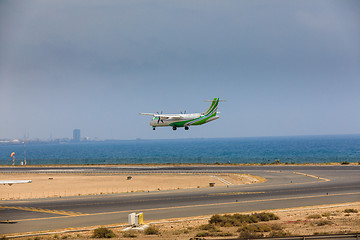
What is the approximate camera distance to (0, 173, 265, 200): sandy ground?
61266 millimetres

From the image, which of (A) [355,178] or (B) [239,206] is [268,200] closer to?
(B) [239,206]

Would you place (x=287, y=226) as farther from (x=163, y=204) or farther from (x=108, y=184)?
(x=108, y=184)

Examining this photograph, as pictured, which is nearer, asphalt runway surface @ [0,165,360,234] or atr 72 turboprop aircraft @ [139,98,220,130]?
asphalt runway surface @ [0,165,360,234]

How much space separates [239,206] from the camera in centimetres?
4556

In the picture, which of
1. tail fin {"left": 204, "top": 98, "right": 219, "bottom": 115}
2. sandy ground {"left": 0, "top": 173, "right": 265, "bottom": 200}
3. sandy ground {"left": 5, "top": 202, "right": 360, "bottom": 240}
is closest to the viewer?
sandy ground {"left": 5, "top": 202, "right": 360, "bottom": 240}

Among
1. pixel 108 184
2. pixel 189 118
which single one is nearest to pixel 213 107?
pixel 189 118

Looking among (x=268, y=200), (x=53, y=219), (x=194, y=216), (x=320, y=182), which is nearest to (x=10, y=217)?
(x=53, y=219)

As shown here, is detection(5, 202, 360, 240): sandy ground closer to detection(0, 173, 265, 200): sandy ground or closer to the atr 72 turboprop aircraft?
detection(0, 173, 265, 200): sandy ground

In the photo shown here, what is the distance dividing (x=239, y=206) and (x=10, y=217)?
24.5m

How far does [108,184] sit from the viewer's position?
234 ft

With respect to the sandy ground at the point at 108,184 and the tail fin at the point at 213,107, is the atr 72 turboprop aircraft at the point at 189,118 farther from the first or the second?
the sandy ground at the point at 108,184

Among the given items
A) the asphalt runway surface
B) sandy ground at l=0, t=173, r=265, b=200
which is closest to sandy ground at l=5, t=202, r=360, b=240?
the asphalt runway surface

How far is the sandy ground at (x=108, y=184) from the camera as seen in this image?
61266mm

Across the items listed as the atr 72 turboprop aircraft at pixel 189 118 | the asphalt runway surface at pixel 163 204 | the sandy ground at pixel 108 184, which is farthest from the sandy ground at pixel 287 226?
the atr 72 turboprop aircraft at pixel 189 118
